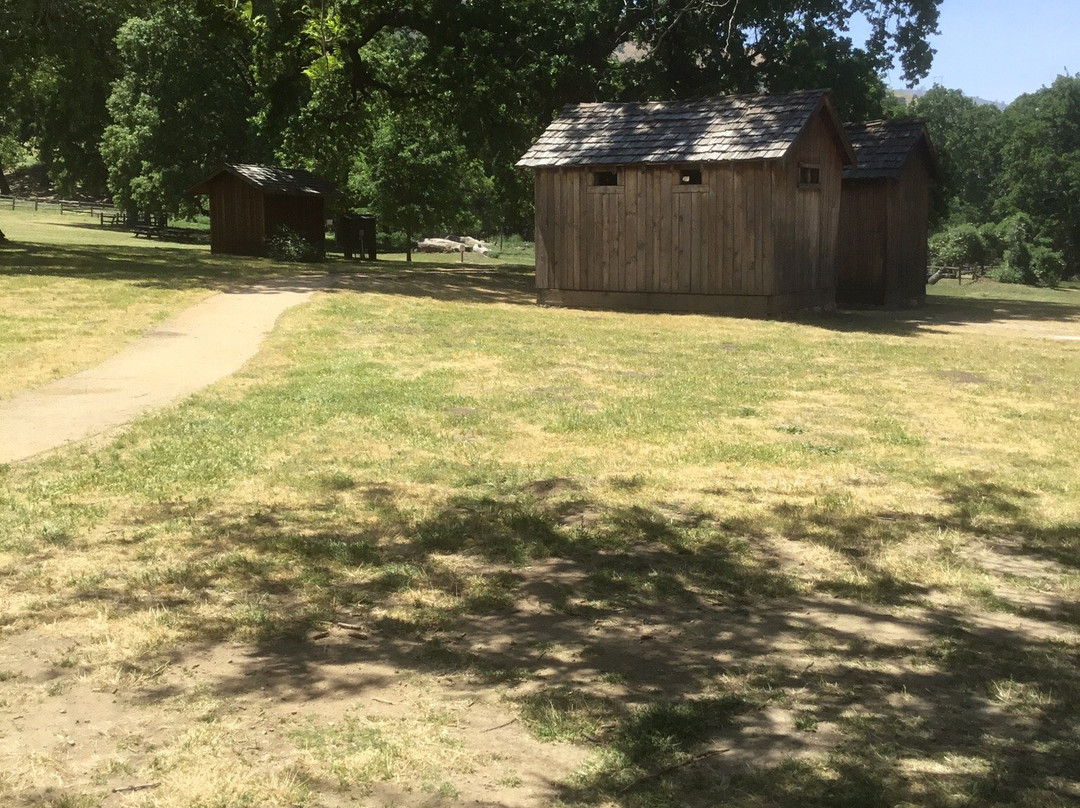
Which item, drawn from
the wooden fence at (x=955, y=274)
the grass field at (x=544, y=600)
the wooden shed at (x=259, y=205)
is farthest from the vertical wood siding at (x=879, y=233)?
the wooden fence at (x=955, y=274)

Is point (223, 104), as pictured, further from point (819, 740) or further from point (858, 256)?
point (819, 740)

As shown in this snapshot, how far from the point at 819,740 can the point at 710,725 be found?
432mm

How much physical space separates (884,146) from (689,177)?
259 inches

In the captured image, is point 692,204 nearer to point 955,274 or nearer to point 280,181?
point 280,181

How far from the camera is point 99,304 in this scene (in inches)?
862

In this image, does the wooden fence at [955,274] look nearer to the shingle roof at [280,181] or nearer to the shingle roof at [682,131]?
the shingle roof at [280,181]

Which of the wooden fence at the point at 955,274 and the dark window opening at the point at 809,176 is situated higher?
the dark window opening at the point at 809,176

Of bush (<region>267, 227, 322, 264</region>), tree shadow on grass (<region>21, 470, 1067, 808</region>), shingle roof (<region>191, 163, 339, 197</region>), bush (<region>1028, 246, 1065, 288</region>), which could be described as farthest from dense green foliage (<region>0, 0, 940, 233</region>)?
bush (<region>1028, 246, 1065, 288</region>)

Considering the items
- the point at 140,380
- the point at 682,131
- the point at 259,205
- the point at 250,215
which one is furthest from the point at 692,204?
the point at 250,215

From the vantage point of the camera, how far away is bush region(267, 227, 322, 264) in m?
39.4

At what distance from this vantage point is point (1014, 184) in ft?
279

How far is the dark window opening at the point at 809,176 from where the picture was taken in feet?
84.9

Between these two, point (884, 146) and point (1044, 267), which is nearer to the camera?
point (884, 146)

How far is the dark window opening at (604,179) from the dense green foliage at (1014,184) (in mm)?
11342
